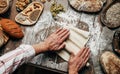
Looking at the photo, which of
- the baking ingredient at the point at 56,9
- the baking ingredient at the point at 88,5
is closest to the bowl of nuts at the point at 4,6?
the baking ingredient at the point at 56,9

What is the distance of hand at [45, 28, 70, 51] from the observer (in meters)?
1.90

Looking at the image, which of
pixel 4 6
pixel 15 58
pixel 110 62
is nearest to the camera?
pixel 15 58

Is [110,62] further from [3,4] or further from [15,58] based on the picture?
[3,4]

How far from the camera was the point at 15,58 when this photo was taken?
1716 millimetres

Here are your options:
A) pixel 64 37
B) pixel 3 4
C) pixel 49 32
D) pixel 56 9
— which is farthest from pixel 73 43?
pixel 3 4

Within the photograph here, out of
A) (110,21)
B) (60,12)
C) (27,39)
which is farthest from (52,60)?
(110,21)

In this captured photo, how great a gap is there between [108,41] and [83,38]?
184 millimetres

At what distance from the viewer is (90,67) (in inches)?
73.6

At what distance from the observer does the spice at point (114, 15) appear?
6.43 feet

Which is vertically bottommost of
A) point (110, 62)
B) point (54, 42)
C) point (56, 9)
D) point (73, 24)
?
point (110, 62)

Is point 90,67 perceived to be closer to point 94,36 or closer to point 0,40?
point 94,36

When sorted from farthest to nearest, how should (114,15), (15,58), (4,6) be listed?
(4,6) → (114,15) → (15,58)

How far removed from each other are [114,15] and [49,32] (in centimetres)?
50

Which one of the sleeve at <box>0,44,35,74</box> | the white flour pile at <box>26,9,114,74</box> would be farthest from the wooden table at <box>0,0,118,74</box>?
the sleeve at <box>0,44,35,74</box>
